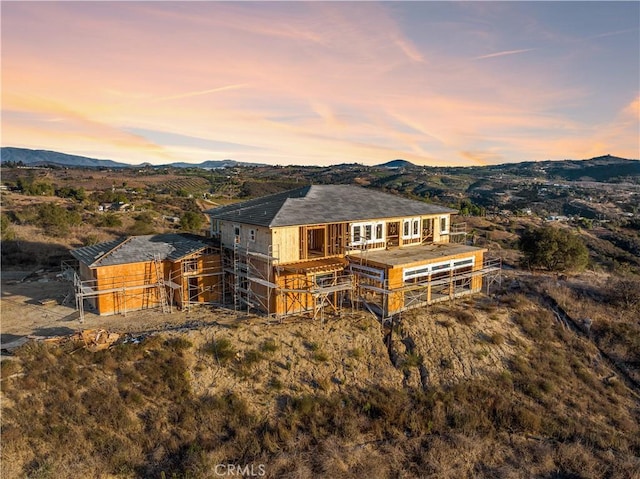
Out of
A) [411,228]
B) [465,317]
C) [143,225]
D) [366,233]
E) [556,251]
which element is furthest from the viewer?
[143,225]

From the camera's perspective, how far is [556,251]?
31.2 metres

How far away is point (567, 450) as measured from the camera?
15625 millimetres

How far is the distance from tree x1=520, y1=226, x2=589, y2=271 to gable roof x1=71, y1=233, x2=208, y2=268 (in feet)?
81.9

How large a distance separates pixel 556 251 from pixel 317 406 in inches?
955

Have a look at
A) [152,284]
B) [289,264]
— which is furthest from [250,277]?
[152,284]

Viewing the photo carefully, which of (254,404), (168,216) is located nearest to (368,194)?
(254,404)

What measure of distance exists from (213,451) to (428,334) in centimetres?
1185

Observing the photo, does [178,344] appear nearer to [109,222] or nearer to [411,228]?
[411,228]

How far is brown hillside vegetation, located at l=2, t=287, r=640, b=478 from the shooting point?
14.4 metres

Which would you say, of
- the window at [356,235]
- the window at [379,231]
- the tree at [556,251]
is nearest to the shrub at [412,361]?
the window at [356,235]

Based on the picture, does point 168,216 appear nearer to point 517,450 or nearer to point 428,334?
point 428,334

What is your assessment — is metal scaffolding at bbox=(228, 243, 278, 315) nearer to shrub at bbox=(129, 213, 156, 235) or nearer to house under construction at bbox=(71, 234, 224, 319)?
house under construction at bbox=(71, 234, 224, 319)
